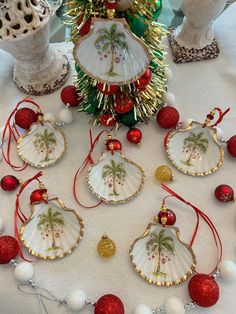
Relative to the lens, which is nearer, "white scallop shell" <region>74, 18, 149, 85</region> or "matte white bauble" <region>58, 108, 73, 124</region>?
"white scallop shell" <region>74, 18, 149, 85</region>

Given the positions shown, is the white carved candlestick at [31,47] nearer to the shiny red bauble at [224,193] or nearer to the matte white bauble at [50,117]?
the matte white bauble at [50,117]

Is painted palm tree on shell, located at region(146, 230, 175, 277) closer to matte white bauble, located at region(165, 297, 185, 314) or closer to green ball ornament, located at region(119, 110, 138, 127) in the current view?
matte white bauble, located at region(165, 297, 185, 314)

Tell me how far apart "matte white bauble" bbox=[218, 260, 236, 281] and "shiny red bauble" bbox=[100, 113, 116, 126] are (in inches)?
13.1

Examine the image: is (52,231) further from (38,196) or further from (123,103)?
(123,103)

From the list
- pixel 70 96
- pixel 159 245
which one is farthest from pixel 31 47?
pixel 159 245

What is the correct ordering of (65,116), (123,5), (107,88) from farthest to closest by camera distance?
(65,116), (107,88), (123,5)

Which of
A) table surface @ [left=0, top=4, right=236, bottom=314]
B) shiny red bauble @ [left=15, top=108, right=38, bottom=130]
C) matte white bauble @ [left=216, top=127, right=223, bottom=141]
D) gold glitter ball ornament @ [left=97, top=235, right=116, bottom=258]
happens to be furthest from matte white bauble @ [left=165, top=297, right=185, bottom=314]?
shiny red bauble @ [left=15, top=108, right=38, bottom=130]

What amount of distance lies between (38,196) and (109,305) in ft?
0.73

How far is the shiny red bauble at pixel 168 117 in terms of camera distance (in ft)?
2.77

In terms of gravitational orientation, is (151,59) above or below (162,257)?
above

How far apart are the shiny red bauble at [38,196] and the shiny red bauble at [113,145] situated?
142 millimetres

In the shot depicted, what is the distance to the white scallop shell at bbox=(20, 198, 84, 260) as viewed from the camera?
29.0 inches

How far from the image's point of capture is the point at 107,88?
76cm

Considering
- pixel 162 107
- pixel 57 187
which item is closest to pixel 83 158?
pixel 57 187
